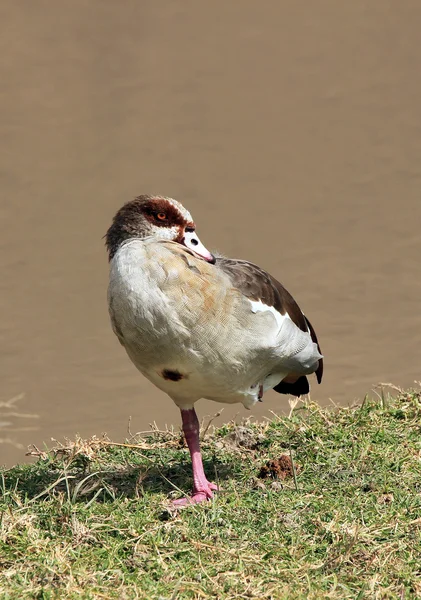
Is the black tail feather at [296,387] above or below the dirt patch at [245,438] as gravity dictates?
above

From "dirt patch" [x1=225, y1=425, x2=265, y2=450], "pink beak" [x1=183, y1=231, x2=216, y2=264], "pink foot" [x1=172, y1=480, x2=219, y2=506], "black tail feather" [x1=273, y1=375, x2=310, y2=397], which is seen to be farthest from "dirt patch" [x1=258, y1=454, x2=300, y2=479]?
"pink beak" [x1=183, y1=231, x2=216, y2=264]

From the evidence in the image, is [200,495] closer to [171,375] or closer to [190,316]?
[171,375]

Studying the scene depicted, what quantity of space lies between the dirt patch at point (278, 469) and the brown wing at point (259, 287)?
0.57 metres

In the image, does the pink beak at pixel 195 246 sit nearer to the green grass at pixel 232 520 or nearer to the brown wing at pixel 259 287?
the brown wing at pixel 259 287

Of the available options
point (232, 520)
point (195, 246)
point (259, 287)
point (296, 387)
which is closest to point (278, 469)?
point (232, 520)

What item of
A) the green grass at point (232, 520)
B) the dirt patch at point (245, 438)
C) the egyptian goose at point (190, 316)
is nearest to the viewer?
the green grass at point (232, 520)

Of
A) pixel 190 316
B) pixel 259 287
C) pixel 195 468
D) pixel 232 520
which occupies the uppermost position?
pixel 259 287

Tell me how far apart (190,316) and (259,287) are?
449 millimetres

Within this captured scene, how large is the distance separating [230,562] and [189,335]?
2.68 ft

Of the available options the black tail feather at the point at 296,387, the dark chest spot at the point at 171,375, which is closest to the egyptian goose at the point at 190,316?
the dark chest spot at the point at 171,375

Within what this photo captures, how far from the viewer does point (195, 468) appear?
384 centimetres

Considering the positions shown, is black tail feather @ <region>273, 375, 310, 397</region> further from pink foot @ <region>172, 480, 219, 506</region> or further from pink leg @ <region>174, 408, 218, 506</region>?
pink foot @ <region>172, 480, 219, 506</region>

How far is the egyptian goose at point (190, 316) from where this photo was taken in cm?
351

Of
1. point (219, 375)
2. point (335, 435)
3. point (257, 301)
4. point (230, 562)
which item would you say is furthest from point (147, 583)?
point (335, 435)
